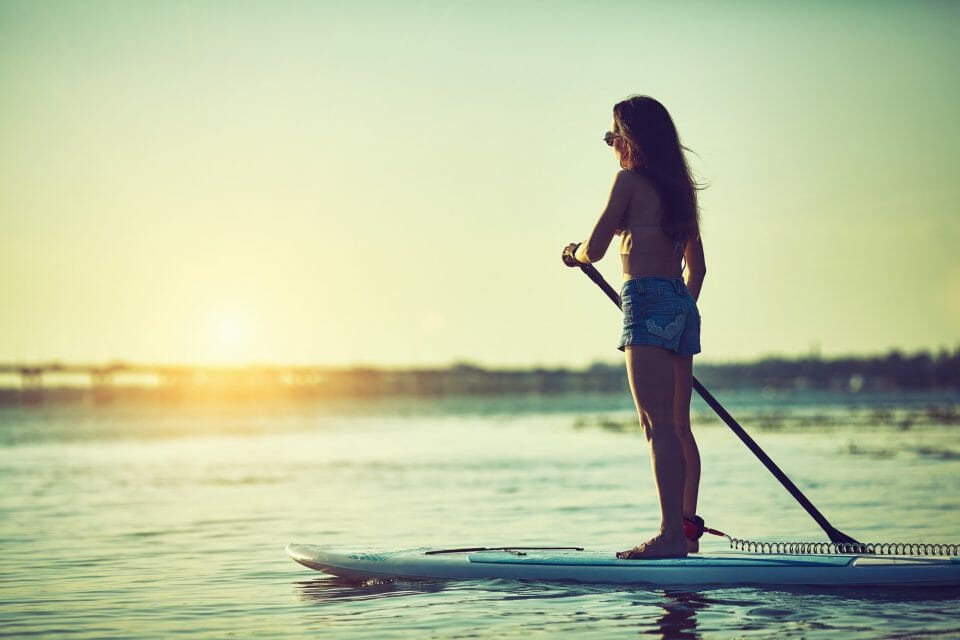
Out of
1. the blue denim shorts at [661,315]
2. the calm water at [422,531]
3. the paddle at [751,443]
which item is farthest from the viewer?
the paddle at [751,443]

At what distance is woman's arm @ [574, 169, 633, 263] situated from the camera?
6551 mm

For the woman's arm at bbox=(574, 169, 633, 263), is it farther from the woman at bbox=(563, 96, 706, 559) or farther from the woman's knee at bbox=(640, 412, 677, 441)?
the woman's knee at bbox=(640, 412, 677, 441)

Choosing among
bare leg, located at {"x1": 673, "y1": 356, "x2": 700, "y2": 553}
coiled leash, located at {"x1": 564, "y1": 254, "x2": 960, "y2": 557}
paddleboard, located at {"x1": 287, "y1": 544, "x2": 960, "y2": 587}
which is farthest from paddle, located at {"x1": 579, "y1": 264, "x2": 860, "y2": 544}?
paddleboard, located at {"x1": 287, "y1": 544, "x2": 960, "y2": 587}

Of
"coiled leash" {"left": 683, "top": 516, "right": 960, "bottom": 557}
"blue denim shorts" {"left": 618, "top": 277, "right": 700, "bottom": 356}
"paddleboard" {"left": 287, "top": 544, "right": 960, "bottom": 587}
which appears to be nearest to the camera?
"blue denim shorts" {"left": 618, "top": 277, "right": 700, "bottom": 356}

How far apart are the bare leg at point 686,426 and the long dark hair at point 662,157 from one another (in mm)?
737

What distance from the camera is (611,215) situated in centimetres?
655

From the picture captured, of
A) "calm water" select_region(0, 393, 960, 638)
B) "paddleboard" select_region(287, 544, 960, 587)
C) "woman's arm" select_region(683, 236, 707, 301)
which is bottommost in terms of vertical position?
"calm water" select_region(0, 393, 960, 638)

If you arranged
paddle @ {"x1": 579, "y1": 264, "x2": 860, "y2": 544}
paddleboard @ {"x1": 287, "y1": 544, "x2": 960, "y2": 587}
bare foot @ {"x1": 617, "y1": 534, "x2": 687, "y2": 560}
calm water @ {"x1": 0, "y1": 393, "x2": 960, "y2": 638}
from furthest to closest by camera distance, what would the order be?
paddle @ {"x1": 579, "y1": 264, "x2": 860, "y2": 544}
bare foot @ {"x1": 617, "y1": 534, "x2": 687, "y2": 560}
paddleboard @ {"x1": 287, "y1": 544, "x2": 960, "y2": 587}
calm water @ {"x1": 0, "y1": 393, "x2": 960, "y2": 638}

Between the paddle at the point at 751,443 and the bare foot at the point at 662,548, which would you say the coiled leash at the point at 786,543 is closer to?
the paddle at the point at 751,443

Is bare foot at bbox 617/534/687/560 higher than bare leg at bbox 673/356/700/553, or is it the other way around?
bare leg at bbox 673/356/700/553

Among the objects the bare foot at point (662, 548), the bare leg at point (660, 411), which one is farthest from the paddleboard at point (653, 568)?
the bare leg at point (660, 411)

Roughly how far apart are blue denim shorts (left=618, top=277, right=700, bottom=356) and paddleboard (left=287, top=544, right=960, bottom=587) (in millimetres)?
1264

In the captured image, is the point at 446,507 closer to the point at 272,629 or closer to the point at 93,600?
the point at 93,600

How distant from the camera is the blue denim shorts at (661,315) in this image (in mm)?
6527
